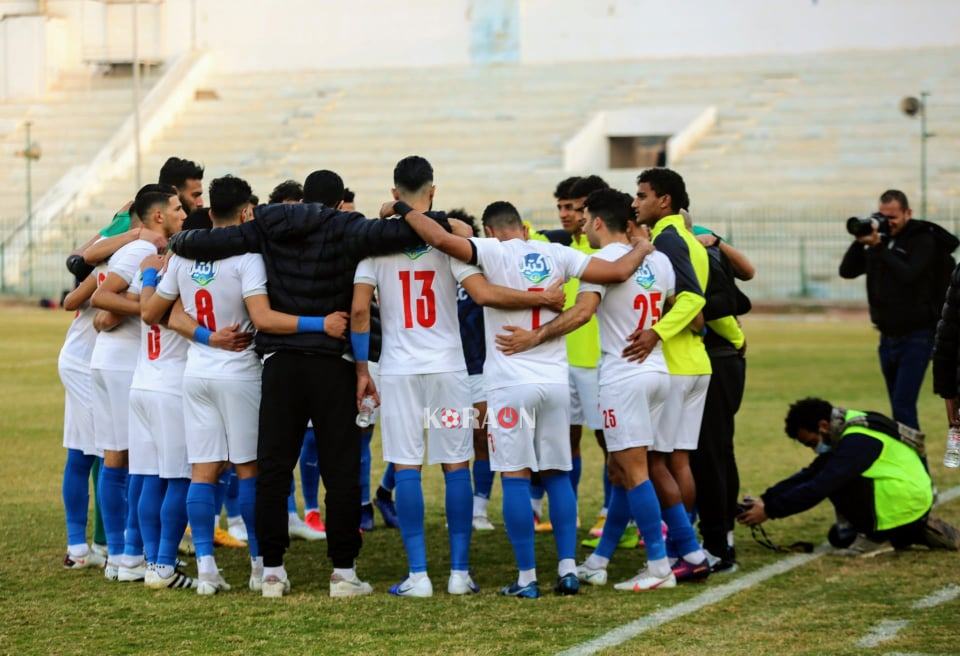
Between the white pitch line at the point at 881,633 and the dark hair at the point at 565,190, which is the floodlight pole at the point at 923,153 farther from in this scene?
the white pitch line at the point at 881,633

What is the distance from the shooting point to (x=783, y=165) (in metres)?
35.4

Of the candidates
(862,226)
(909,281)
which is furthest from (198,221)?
(909,281)

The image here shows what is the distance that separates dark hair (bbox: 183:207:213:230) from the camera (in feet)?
26.3

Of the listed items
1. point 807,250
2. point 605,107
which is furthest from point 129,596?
point 605,107

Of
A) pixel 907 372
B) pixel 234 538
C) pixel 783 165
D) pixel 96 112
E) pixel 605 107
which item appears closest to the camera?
pixel 234 538

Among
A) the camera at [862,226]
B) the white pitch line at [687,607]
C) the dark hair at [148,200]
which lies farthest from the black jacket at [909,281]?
the dark hair at [148,200]

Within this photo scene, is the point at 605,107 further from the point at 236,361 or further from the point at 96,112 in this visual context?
the point at 236,361

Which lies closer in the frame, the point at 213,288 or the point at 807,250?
the point at 213,288

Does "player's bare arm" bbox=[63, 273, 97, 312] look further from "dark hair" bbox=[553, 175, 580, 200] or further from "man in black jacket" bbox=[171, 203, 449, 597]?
"dark hair" bbox=[553, 175, 580, 200]

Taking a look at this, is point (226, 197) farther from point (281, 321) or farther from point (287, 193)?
point (287, 193)

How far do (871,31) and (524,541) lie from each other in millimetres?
35929

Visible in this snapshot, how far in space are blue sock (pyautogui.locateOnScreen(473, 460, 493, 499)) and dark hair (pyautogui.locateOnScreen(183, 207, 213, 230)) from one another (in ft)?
8.58

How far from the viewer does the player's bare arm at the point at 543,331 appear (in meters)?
7.59

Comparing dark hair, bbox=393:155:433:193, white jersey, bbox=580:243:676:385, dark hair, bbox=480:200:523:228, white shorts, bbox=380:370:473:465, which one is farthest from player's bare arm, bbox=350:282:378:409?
white jersey, bbox=580:243:676:385
